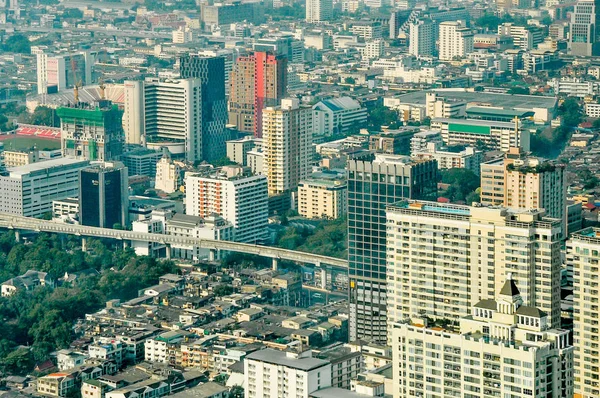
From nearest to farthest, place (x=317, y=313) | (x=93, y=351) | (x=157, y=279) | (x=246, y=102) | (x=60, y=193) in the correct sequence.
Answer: (x=93, y=351) < (x=317, y=313) < (x=157, y=279) < (x=60, y=193) < (x=246, y=102)

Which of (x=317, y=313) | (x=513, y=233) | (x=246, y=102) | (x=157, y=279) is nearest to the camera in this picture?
(x=513, y=233)

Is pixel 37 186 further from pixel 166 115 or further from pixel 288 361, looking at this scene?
pixel 288 361

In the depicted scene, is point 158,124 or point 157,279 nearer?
point 157,279

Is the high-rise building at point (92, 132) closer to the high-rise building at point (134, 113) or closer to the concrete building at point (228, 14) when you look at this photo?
the high-rise building at point (134, 113)

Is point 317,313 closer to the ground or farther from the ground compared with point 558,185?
closer to the ground

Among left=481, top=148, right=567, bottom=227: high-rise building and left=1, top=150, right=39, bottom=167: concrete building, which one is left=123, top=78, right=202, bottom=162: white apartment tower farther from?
left=481, top=148, right=567, bottom=227: high-rise building

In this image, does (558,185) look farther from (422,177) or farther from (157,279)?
(157,279)

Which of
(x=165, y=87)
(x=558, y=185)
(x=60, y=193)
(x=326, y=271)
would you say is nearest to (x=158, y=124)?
(x=165, y=87)
